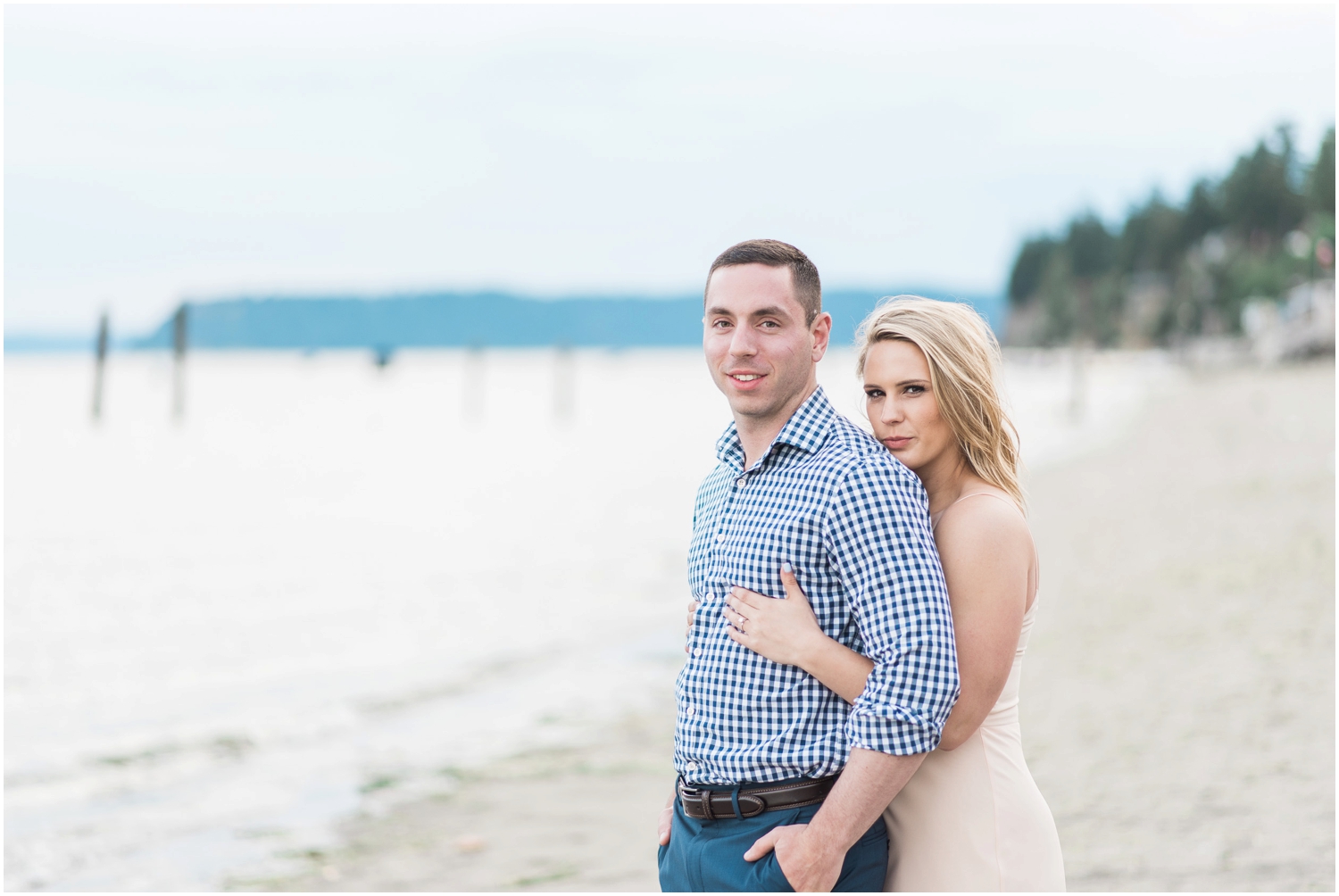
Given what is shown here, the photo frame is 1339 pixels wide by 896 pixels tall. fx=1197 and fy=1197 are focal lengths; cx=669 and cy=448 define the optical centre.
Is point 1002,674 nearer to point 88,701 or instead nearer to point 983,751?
point 983,751

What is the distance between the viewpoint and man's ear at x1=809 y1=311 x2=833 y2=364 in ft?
8.56

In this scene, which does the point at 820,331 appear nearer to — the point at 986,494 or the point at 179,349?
the point at 986,494

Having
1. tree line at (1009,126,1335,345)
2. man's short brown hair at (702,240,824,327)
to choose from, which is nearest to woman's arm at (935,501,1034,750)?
man's short brown hair at (702,240,824,327)

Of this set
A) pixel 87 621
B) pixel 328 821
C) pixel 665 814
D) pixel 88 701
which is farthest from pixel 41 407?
pixel 665 814

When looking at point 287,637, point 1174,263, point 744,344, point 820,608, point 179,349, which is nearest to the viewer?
point 820,608

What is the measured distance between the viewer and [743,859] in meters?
2.43

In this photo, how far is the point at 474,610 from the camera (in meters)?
12.8

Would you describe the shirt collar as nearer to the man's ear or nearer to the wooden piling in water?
the man's ear

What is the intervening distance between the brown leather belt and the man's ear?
0.89 metres

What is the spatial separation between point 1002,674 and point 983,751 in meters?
0.20

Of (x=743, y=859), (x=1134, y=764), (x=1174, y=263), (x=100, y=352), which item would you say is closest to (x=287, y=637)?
(x=1134, y=764)

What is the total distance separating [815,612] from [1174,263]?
118m

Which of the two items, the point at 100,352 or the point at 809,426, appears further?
the point at 100,352

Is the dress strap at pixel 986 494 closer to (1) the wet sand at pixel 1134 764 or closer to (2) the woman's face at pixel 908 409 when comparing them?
(2) the woman's face at pixel 908 409
